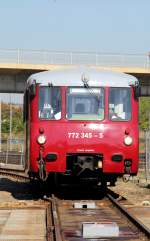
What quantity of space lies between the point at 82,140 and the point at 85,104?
2.94 feet

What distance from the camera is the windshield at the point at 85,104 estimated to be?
16219 millimetres

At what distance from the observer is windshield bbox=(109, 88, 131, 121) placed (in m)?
16.3

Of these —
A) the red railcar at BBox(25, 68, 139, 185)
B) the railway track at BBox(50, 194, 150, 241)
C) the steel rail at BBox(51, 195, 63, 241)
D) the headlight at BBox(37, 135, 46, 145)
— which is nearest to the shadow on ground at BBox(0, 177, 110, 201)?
the red railcar at BBox(25, 68, 139, 185)

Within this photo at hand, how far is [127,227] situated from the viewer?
1117cm

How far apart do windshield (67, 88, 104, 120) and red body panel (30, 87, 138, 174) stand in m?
0.18

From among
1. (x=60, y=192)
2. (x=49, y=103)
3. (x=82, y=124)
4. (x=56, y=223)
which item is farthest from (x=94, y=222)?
(x=60, y=192)

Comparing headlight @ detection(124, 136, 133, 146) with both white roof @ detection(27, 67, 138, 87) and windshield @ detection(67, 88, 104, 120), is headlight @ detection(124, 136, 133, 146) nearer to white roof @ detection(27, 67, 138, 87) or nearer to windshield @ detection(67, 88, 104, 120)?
windshield @ detection(67, 88, 104, 120)

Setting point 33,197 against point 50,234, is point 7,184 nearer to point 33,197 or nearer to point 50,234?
point 33,197

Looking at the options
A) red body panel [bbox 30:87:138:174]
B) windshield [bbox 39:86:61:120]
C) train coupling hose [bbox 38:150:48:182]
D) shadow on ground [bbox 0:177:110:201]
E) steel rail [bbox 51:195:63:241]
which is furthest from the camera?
shadow on ground [bbox 0:177:110:201]

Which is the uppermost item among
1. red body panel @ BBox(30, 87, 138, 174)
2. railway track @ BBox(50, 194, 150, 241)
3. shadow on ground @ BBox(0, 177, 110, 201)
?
red body panel @ BBox(30, 87, 138, 174)

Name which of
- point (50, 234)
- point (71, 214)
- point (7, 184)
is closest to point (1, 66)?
point (7, 184)

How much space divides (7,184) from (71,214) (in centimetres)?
1062

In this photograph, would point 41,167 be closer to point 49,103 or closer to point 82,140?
point 82,140

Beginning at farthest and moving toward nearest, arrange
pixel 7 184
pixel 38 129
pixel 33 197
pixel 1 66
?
pixel 1 66 → pixel 7 184 → pixel 33 197 → pixel 38 129
